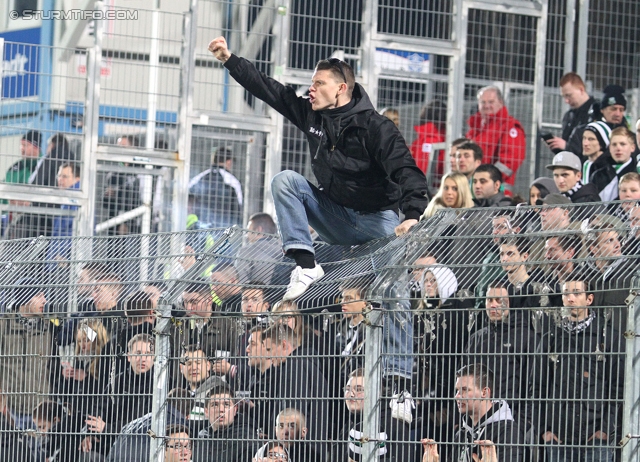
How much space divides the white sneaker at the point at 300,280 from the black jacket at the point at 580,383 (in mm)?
1660

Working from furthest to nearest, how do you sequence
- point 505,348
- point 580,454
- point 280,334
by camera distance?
point 280,334 < point 505,348 < point 580,454

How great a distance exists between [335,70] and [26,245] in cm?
272

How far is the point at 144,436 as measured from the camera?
8.13 meters

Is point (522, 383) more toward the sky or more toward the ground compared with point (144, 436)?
more toward the sky

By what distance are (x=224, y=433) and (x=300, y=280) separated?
1.07 m

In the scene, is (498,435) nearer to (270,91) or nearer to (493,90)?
Result: (270,91)

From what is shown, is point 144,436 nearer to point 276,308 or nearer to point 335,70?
point 276,308

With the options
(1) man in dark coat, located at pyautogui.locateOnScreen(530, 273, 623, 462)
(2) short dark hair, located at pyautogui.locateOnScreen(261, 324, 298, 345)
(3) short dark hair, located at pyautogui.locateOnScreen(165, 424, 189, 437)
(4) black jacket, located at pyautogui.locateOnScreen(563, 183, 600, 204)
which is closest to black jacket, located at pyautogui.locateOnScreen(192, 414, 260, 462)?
(3) short dark hair, located at pyautogui.locateOnScreen(165, 424, 189, 437)

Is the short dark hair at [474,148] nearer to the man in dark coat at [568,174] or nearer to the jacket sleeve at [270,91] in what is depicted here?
the man in dark coat at [568,174]

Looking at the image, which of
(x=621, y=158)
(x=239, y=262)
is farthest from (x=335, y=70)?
(x=621, y=158)

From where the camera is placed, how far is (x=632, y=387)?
6.59 meters

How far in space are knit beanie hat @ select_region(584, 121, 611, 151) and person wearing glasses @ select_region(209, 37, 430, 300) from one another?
3.65 metres

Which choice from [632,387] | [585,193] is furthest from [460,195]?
[632,387]

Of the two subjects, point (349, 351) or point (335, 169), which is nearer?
point (349, 351)
